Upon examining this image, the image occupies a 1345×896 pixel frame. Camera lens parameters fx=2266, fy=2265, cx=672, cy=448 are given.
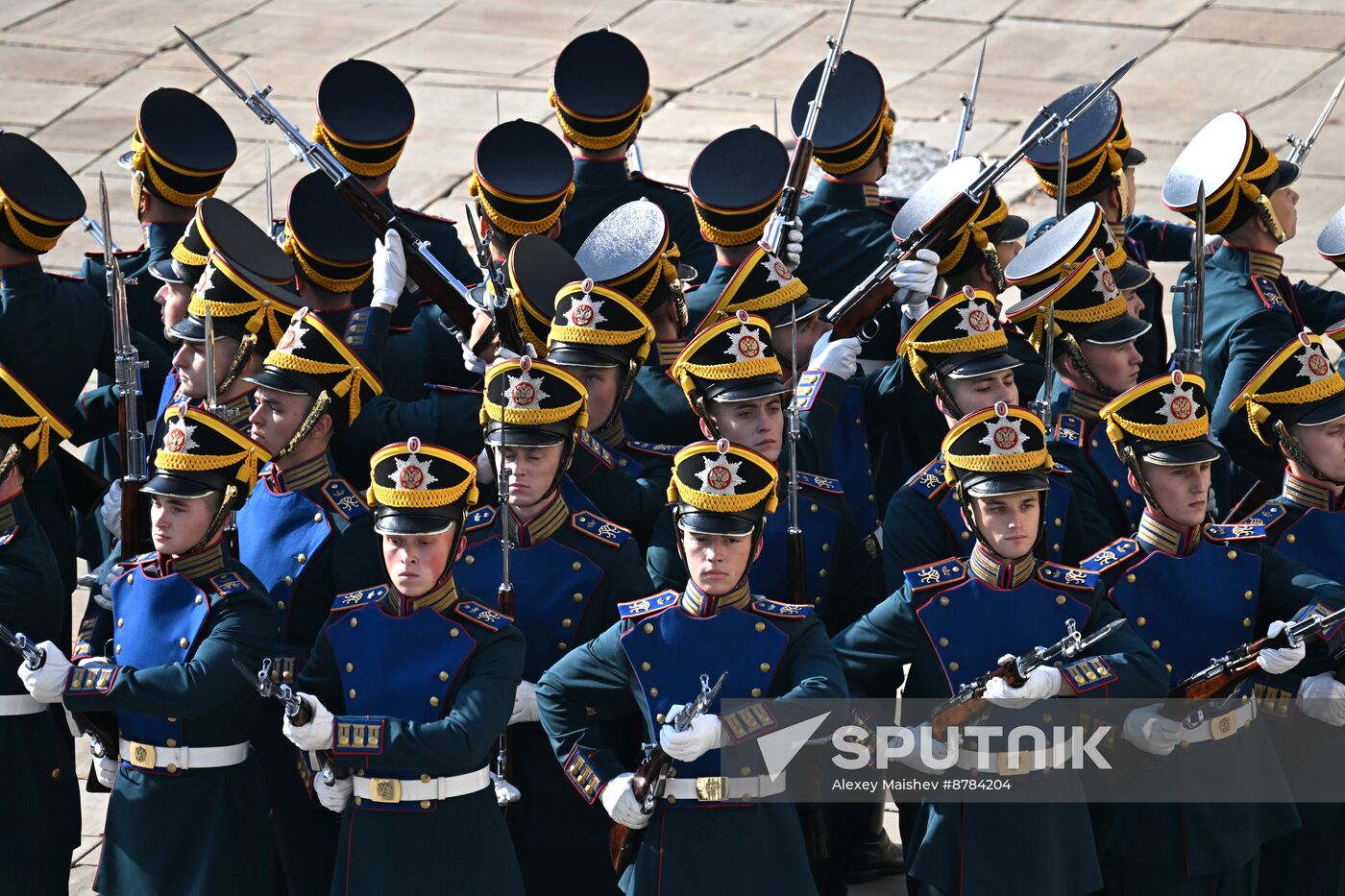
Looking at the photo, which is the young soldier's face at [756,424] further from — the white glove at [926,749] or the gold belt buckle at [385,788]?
the gold belt buckle at [385,788]

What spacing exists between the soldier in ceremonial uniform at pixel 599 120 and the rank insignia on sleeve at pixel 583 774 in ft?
11.2

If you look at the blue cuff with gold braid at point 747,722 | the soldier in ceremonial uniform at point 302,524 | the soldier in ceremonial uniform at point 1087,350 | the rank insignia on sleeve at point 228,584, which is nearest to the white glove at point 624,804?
the blue cuff with gold braid at point 747,722

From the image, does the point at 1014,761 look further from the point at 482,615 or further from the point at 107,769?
the point at 107,769

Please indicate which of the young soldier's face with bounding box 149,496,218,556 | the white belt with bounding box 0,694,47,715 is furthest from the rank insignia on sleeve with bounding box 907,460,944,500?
the white belt with bounding box 0,694,47,715

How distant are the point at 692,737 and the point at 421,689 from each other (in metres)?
0.87

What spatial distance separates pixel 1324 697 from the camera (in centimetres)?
718

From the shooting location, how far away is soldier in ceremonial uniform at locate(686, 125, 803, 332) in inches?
355

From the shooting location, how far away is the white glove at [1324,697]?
7152 mm

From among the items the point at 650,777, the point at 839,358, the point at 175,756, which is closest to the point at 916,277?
the point at 839,358

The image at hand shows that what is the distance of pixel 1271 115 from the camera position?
1645cm

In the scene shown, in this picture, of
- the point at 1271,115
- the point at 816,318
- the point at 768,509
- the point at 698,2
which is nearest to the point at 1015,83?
the point at 1271,115

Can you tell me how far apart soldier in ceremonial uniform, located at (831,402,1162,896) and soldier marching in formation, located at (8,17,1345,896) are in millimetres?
13

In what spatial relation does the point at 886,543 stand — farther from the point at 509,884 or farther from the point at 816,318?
the point at 509,884

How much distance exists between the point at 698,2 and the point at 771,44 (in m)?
1.15
